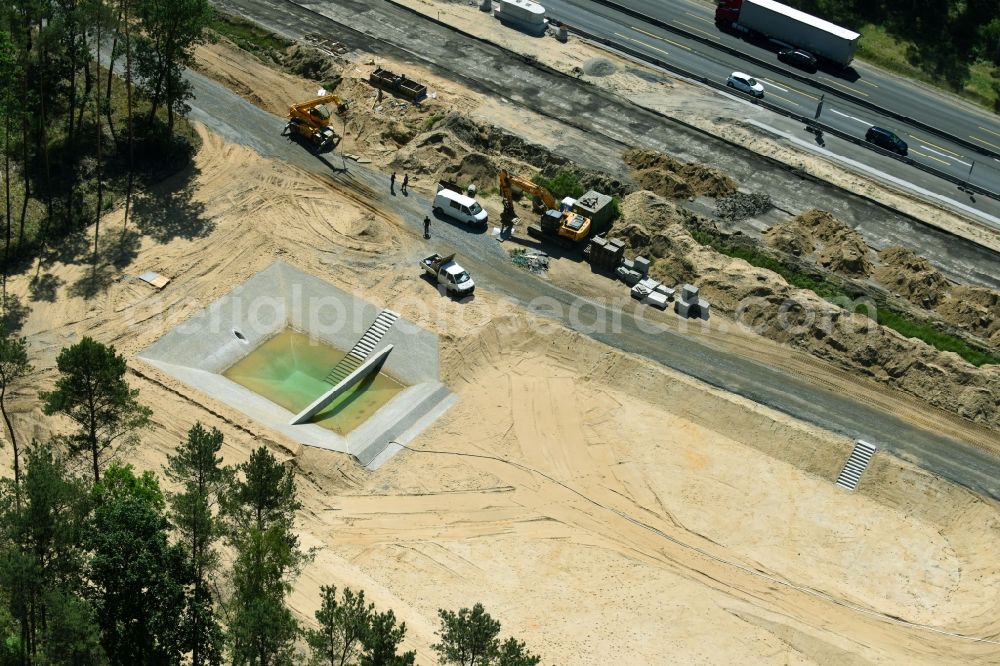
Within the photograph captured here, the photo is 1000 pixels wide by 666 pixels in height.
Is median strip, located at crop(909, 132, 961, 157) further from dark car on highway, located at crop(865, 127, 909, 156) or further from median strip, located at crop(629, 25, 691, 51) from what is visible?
median strip, located at crop(629, 25, 691, 51)

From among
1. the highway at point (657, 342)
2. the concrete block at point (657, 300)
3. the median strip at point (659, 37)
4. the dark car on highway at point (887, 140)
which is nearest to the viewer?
the highway at point (657, 342)

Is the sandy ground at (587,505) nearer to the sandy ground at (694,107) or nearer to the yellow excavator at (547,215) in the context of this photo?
the yellow excavator at (547,215)

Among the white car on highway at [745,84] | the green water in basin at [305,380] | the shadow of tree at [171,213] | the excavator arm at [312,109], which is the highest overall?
the white car on highway at [745,84]

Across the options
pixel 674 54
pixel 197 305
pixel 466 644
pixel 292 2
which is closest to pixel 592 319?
pixel 197 305

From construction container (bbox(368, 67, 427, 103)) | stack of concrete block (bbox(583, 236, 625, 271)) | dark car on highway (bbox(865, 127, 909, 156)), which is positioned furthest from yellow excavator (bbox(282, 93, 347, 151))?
dark car on highway (bbox(865, 127, 909, 156))

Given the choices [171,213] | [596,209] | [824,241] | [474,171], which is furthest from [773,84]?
[171,213]

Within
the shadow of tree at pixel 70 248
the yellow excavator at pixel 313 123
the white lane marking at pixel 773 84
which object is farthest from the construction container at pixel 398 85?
the white lane marking at pixel 773 84

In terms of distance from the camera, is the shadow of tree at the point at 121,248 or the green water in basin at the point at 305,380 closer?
the green water in basin at the point at 305,380

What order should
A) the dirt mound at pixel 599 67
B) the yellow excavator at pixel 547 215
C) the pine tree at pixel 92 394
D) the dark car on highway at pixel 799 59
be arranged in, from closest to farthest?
the pine tree at pixel 92 394
the yellow excavator at pixel 547 215
the dirt mound at pixel 599 67
the dark car on highway at pixel 799 59
